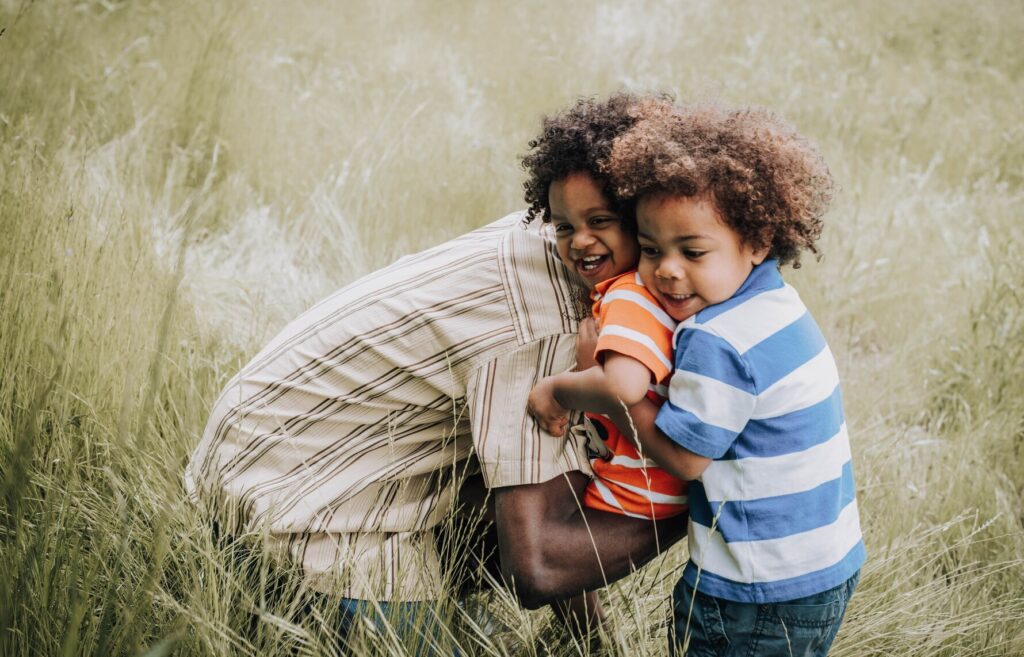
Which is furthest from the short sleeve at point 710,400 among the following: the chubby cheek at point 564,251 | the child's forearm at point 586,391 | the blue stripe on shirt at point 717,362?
the chubby cheek at point 564,251

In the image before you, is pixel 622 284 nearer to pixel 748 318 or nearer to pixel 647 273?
pixel 647 273

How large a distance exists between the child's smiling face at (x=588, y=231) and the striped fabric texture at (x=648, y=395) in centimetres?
4

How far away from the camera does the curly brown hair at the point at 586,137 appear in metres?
1.72

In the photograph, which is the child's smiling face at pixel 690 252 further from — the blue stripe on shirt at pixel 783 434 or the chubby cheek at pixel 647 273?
the blue stripe on shirt at pixel 783 434

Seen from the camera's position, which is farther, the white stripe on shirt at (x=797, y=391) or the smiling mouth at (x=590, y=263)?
the smiling mouth at (x=590, y=263)

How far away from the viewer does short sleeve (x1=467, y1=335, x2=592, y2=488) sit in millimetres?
1714

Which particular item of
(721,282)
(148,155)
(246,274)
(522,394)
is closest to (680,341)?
(721,282)

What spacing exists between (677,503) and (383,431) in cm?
67

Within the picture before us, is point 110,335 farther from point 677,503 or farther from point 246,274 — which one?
point 677,503

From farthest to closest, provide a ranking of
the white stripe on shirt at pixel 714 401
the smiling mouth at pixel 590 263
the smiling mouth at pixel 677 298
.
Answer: the smiling mouth at pixel 590 263
the smiling mouth at pixel 677 298
the white stripe on shirt at pixel 714 401

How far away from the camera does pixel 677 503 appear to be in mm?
1804

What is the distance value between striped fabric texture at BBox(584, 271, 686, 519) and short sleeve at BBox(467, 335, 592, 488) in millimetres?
116

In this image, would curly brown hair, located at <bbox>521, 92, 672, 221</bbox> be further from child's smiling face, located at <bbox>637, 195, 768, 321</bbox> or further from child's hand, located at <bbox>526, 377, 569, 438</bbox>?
child's hand, located at <bbox>526, 377, 569, 438</bbox>

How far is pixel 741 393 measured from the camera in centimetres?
155
